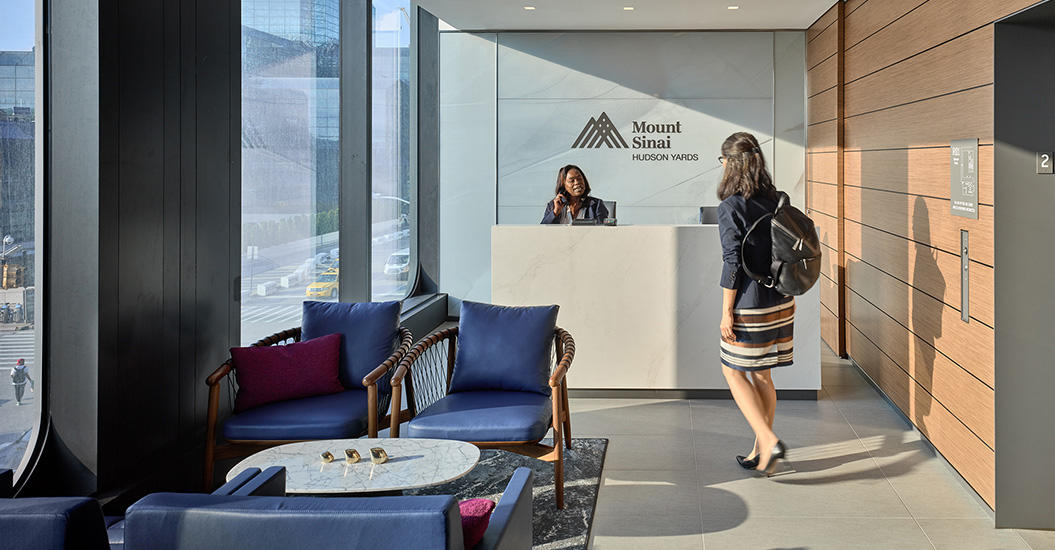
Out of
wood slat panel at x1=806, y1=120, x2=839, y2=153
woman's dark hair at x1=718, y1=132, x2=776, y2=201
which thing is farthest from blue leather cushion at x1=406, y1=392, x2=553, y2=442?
wood slat panel at x1=806, y1=120, x2=839, y2=153

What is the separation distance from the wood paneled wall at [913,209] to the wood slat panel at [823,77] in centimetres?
2

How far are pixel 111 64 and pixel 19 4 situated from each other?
0.41m

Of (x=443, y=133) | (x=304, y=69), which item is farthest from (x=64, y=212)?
(x=443, y=133)

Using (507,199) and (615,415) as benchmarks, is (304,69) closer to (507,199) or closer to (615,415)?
(615,415)

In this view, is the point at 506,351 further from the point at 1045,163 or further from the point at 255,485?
the point at 1045,163

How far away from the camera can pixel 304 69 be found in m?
6.51

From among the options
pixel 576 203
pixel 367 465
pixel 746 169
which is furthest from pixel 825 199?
pixel 367 465

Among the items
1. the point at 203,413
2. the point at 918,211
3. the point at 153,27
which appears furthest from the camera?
the point at 918,211

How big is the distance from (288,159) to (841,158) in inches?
186

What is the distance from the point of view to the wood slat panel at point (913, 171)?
4277mm

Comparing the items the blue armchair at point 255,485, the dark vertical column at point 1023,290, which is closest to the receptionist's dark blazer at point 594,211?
the dark vertical column at point 1023,290

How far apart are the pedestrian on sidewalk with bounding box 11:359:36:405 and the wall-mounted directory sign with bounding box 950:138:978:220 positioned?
4140 millimetres

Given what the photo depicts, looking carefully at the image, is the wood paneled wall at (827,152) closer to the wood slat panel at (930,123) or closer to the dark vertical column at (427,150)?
the wood slat panel at (930,123)

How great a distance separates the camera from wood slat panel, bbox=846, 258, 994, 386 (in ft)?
14.3
